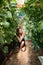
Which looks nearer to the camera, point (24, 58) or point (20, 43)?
point (24, 58)

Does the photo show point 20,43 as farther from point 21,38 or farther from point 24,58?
point 24,58

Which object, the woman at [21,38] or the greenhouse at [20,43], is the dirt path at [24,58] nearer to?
the greenhouse at [20,43]

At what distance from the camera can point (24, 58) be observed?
11.6ft

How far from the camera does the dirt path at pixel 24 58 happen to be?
3.26m

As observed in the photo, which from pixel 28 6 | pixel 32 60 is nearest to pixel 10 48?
pixel 32 60

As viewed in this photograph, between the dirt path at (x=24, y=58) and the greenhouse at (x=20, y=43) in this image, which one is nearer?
the greenhouse at (x=20, y=43)

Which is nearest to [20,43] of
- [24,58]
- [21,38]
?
[21,38]

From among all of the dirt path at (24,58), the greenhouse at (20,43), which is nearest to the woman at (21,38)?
the greenhouse at (20,43)

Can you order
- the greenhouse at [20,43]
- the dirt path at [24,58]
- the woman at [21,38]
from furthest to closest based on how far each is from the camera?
1. the woman at [21,38]
2. the dirt path at [24,58]
3. the greenhouse at [20,43]

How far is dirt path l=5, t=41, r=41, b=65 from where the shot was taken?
3.26m

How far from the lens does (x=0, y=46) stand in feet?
8.96

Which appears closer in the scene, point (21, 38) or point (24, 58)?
point (24, 58)

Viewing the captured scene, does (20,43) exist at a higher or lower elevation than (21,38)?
lower

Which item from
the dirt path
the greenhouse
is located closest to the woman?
the greenhouse
